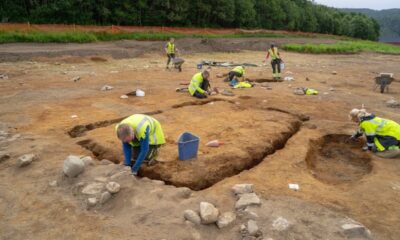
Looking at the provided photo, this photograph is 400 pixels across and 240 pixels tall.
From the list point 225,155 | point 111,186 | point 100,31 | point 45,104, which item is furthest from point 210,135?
point 100,31

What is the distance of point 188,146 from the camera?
546cm

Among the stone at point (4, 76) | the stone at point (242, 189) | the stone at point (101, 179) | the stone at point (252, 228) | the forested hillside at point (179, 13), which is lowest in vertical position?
the stone at point (252, 228)

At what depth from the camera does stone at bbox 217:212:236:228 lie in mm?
3871

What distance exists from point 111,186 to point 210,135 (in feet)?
9.21

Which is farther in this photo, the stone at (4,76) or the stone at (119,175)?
the stone at (4,76)

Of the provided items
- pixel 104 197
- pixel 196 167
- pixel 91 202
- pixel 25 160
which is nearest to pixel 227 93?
pixel 196 167

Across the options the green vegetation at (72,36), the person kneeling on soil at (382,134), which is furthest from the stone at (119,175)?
the green vegetation at (72,36)

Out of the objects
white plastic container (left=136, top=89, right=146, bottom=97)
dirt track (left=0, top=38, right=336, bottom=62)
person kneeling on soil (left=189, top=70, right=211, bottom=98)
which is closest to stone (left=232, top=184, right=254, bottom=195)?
person kneeling on soil (left=189, top=70, right=211, bottom=98)

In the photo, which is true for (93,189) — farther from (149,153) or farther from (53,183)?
(149,153)

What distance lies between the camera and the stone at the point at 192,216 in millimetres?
3891

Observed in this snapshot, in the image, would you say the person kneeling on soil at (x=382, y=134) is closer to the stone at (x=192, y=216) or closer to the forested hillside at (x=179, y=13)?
the stone at (x=192, y=216)

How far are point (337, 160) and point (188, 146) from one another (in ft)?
10.3

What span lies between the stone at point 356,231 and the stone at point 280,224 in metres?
0.64

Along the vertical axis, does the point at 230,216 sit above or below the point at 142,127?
below
